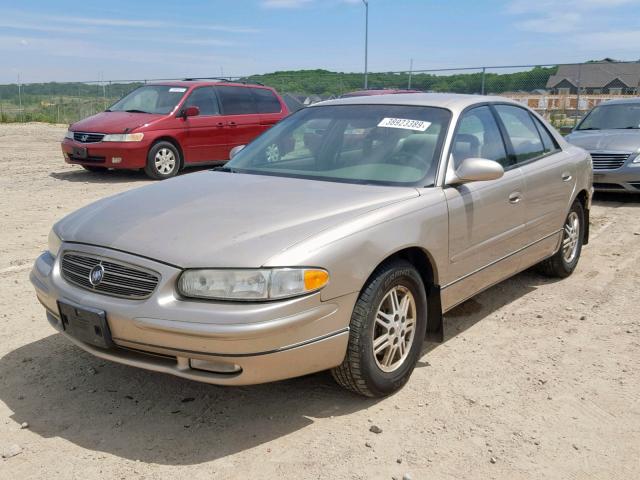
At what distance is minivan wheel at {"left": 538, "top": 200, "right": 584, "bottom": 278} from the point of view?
5.56m

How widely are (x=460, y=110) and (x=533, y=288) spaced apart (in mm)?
1930

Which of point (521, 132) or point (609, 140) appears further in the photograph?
point (609, 140)

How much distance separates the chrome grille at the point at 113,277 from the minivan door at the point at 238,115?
29.7ft

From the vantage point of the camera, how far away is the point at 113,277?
310 centimetres

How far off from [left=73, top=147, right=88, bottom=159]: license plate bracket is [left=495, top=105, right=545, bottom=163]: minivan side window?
8151 mm

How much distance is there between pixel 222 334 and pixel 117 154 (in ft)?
29.3

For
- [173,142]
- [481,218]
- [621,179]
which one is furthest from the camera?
[173,142]

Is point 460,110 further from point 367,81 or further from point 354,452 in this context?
point 367,81

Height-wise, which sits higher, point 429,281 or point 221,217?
point 221,217

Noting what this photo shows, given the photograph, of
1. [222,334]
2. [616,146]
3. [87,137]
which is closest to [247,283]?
[222,334]

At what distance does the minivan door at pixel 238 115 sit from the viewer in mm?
12273

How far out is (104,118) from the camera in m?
11.6

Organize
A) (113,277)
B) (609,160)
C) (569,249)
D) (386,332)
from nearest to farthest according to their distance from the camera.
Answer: (113,277), (386,332), (569,249), (609,160)

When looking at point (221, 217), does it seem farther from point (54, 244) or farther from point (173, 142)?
point (173, 142)
